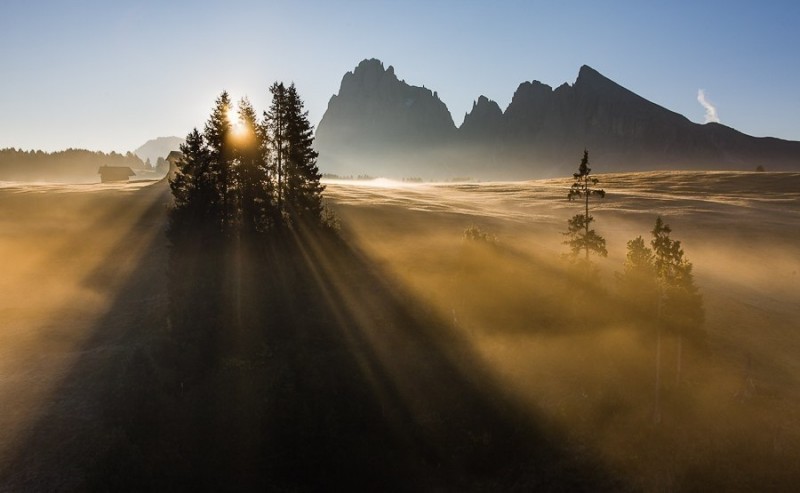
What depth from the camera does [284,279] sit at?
38.2 m

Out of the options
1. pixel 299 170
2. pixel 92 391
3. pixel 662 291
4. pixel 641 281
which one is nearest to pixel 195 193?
pixel 299 170

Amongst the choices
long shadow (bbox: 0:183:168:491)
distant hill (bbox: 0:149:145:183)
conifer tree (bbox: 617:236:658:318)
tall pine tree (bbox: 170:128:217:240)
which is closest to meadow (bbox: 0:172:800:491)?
→ long shadow (bbox: 0:183:168:491)

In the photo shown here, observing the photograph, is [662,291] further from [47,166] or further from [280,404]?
[47,166]

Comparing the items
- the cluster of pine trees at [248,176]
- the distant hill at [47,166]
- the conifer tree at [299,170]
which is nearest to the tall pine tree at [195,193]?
the cluster of pine trees at [248,176]

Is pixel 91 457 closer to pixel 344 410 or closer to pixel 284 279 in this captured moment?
pixel 344 410

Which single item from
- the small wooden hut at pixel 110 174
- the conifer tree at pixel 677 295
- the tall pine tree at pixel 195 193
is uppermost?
the small wooden hut at pixel 110 174

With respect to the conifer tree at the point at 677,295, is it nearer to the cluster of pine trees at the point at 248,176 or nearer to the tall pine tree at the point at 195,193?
the cluster of pine trees at the point at 248,176

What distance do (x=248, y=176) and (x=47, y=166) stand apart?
186 metres

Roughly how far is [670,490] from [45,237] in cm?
5967

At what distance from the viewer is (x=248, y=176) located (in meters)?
41.8

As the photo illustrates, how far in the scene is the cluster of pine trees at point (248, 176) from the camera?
40281 mm

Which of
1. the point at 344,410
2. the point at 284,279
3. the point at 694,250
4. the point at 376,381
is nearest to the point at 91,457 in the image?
the point at 344,410

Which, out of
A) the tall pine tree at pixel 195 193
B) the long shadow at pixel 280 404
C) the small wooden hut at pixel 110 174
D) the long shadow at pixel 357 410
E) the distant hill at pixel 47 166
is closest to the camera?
the long shadow at pixel 280 404

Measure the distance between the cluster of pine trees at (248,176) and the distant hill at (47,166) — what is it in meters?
152
